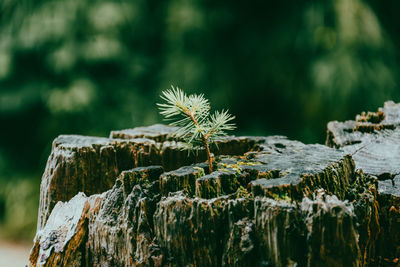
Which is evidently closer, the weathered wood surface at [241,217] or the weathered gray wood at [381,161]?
the weathered wood surface at [241,217]

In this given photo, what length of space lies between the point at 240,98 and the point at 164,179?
8.68 feet

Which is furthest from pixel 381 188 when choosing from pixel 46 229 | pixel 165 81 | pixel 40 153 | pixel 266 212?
pixel 40 153

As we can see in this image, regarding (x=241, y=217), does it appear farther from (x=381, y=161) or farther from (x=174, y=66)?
(x=174, y=66)

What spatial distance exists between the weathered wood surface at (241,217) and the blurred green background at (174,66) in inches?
84.2

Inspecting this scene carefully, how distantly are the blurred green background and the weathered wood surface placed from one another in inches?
84.2

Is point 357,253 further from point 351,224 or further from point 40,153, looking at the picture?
point 40,153

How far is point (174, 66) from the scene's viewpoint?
141 inches

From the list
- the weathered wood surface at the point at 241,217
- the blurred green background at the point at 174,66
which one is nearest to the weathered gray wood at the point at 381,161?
the weathered wood surface at the point at 241,217

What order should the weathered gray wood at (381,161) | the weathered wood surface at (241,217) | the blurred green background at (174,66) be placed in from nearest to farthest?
the weathered wood surface at (241,217), the weathered gray wood at (381,161), the blurred green background at (174,66)

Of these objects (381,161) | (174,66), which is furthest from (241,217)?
(174,66)

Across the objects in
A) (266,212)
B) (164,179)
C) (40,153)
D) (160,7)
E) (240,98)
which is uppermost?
(160,7)

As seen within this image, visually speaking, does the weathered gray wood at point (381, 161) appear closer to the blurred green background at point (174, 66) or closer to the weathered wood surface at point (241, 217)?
the weathered wood surface at point (241, 217)

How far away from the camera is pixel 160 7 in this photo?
162 inches

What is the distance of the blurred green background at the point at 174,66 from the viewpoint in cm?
323
